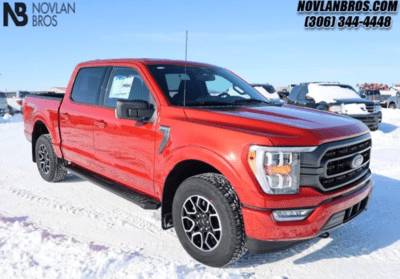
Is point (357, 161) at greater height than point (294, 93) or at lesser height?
greater

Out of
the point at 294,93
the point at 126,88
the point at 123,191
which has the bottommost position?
the point at 123,191

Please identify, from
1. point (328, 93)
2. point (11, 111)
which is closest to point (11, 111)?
point (11, 111)

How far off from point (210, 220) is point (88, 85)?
→ 2.69 metres

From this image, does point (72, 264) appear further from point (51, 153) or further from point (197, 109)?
point (51, 153)

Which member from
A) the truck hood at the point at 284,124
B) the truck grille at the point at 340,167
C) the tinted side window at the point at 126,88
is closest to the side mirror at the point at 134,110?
the tinted side window at the point at 126,88

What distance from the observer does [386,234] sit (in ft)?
12.2

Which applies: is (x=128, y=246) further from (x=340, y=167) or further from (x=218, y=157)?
(x=340, y=167)

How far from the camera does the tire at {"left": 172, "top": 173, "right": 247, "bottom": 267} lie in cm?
274

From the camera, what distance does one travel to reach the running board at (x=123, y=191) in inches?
137

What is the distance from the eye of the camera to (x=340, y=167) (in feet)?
9.44

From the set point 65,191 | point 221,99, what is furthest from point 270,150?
point 65,191

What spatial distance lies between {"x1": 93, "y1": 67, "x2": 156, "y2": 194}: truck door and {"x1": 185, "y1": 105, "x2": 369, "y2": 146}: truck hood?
0.62 metres

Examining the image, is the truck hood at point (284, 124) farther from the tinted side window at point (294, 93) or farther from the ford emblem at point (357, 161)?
the tinted side window at point (294, 93)

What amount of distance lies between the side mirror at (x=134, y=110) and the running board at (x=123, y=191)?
839 millimetres
